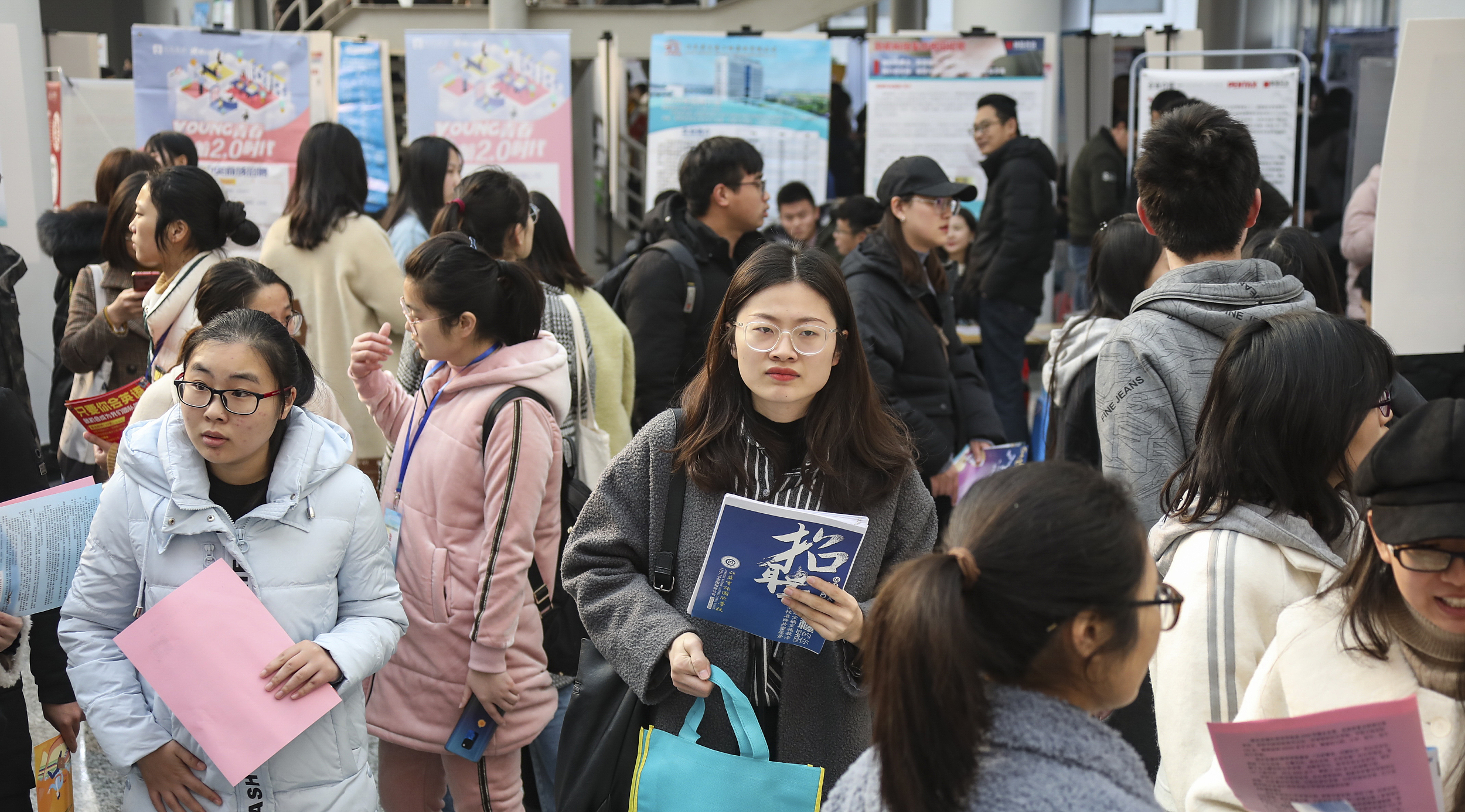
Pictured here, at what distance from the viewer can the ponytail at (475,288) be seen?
9.27 feet

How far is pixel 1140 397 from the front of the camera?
8.05 feet

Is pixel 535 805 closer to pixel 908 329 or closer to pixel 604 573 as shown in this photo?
pixel 604 573

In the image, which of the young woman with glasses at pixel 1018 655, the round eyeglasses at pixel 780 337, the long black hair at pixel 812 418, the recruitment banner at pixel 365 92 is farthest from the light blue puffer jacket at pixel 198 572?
the recruitment banner at pixel 365 92

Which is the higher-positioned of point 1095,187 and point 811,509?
point 1095,187

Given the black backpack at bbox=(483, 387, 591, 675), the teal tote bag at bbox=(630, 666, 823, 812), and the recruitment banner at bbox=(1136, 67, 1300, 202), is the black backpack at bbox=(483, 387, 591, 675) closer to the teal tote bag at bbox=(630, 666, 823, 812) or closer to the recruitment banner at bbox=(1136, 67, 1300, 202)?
the teal tote bag at bbox=(630, 666, 823, 812)

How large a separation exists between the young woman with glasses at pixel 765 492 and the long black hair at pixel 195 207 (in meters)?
1.93

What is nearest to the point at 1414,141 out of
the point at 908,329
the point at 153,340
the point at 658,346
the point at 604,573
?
the point at 908,329

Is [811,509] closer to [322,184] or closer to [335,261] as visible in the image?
[335,261]

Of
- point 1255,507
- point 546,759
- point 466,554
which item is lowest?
point 546,759

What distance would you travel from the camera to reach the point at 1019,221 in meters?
6.55

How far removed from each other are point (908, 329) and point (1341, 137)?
20.4ft

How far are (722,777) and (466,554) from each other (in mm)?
1076

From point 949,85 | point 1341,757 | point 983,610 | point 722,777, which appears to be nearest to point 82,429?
point 722,777

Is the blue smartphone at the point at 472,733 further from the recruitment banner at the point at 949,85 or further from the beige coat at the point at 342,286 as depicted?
the recruitment banner at the point at 949,85
